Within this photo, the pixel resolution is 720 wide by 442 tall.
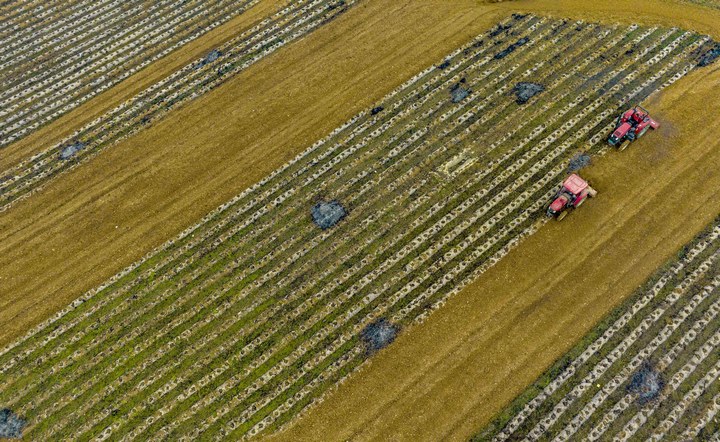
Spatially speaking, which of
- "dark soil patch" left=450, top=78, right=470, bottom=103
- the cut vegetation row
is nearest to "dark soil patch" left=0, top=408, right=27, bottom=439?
the cut vegetation row

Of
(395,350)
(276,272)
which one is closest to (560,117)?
(395,350)

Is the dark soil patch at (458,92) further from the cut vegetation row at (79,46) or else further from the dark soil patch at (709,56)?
the cut vegetation row at (79,46)

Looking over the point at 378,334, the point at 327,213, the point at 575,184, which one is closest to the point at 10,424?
the point at 378,334

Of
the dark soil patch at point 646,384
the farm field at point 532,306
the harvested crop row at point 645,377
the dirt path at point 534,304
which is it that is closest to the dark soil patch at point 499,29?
the farm field at point 532,306

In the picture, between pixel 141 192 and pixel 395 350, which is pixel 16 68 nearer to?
pixel 141 192

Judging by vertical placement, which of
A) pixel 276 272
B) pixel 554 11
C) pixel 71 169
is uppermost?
pixel 71 169

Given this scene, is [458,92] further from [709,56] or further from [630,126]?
[709,56]
